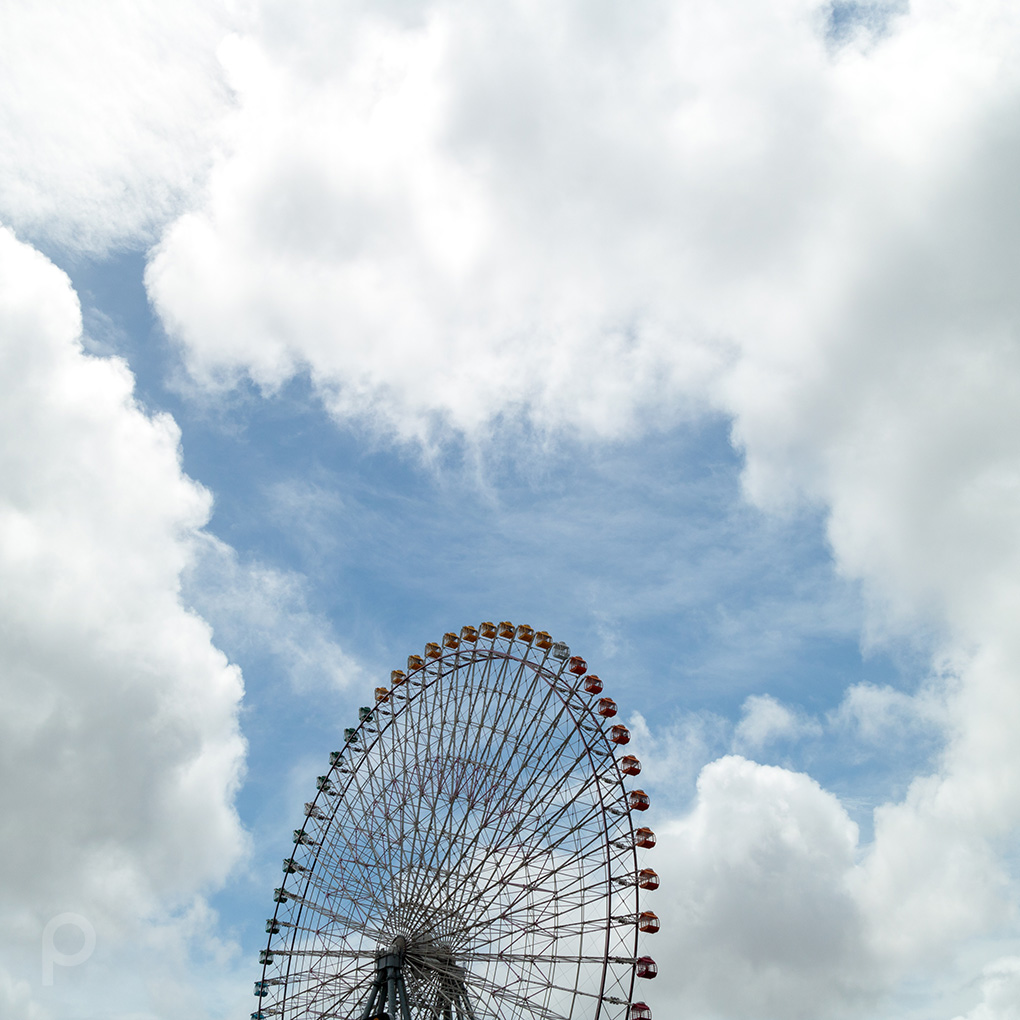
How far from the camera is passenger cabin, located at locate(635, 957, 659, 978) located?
152 feet

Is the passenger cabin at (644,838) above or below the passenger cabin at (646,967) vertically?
above

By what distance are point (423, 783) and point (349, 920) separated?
9.88m

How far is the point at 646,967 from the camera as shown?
4656 cm

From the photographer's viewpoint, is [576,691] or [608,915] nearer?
[608,915]

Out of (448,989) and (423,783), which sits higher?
(423,783)

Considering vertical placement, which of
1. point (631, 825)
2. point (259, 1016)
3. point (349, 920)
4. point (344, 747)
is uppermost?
point (344, 747)

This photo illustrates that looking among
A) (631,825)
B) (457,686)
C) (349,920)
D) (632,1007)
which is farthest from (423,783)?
(632,1007)

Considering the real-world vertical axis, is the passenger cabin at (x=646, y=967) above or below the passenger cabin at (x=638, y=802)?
below

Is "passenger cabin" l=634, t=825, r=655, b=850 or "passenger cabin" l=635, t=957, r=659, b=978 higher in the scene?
"passenger cabin" l=634, t=825, r=655, b=850

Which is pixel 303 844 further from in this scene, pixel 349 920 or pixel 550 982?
pixel 550 982

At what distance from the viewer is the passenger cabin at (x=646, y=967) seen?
46406mm

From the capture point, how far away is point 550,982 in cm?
4709

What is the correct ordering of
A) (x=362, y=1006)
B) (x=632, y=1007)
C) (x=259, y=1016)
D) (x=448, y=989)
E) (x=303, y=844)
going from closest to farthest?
1. (x=632, y=1007)
2. (x=448, y=989)
3. (x=362, y=1006)
4. (x=259, y=1016)
5. (x=303, y=844)

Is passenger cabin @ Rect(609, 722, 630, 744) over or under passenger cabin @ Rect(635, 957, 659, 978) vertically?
over
